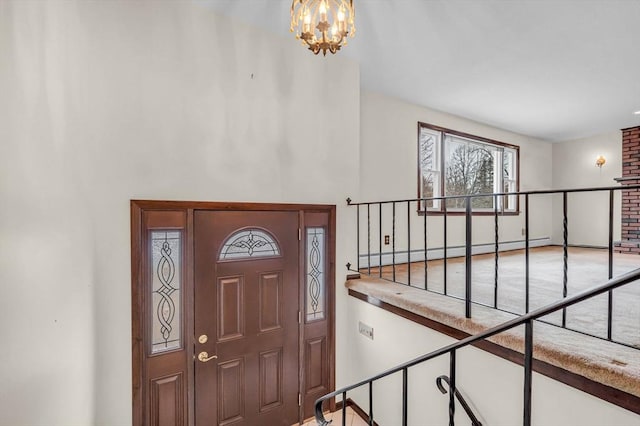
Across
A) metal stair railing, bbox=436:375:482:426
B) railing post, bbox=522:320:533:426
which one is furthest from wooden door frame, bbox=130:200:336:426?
railing post, bbox=522:320:533:426

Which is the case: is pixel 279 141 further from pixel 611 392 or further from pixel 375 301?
pixel 611 392

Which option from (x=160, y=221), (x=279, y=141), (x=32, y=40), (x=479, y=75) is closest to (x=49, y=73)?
(x=32, y=40)

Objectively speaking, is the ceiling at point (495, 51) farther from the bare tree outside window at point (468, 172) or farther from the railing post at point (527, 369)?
the railing post at point (527, 369)

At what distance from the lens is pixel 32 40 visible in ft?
6.03

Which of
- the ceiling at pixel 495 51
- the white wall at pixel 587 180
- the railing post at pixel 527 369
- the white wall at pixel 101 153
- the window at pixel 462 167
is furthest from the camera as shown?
the white wall at pixel 587 180

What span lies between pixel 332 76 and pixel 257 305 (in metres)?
2.43

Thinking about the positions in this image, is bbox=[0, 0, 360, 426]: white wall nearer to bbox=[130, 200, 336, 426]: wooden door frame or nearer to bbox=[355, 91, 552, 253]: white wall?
bbox=[130, 200, 336, 426]: wooden door frame

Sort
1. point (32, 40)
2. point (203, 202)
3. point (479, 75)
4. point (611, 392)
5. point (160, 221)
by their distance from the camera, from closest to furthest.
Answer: point (611, 392) → point (32, 40) → point (160, 221) → point (203, 202) → point (479, 75)

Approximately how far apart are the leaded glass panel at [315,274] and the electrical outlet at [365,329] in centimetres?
40

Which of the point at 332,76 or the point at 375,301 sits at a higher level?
the point at 332,76

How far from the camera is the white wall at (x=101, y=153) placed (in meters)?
1.78

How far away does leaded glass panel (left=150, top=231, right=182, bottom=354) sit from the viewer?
226 centimetres

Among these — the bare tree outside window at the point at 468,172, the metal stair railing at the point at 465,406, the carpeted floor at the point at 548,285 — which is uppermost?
the bare tree outside window at the point at 468,172

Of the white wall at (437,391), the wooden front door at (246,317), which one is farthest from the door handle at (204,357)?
the white wall at (437,391)
